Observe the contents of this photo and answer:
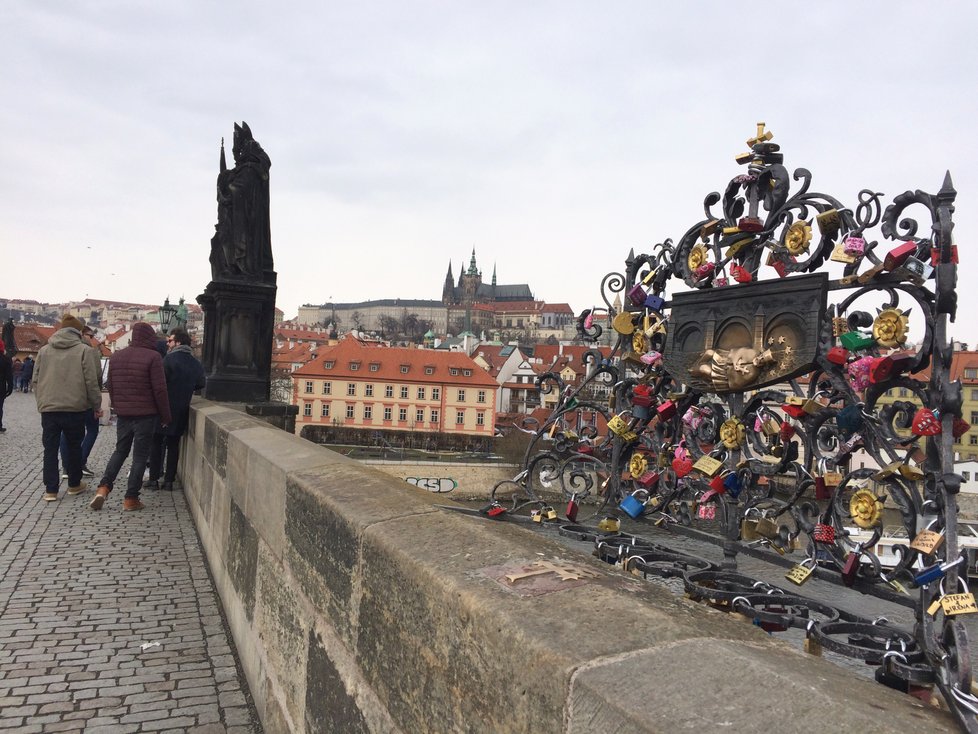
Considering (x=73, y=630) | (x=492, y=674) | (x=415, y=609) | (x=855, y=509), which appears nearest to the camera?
(x=492, y=674)

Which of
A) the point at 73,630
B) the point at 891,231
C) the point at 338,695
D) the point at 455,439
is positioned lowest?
the point at 455,439

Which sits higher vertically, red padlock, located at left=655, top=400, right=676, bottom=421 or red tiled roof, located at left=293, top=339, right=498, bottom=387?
red padlock, located at left=655, top=400, right=676, bottom=421

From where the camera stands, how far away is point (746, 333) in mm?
2736

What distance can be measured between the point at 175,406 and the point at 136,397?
1002 millimetres

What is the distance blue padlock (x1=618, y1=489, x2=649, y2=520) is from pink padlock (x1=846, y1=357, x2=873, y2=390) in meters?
1.14

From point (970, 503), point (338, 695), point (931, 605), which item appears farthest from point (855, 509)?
point (970, 503)

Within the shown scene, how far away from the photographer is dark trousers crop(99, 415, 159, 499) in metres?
6.60

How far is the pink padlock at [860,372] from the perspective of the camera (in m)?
2.24

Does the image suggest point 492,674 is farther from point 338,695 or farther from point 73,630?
point 73,630

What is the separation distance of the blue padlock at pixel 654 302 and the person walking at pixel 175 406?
226 inches

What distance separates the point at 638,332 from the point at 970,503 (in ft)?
119

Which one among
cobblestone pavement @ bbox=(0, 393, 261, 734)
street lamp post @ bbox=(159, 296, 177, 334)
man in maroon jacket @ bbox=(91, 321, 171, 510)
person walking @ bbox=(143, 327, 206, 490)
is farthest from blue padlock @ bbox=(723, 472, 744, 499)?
street lamp post @ bbox=(159, 296, 177, 334)

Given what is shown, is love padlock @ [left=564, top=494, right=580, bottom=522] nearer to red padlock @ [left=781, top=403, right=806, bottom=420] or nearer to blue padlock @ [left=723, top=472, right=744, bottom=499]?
blue padlock @ [left=723, top=472, right=744, bottom=499]

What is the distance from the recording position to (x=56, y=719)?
2.86 m
